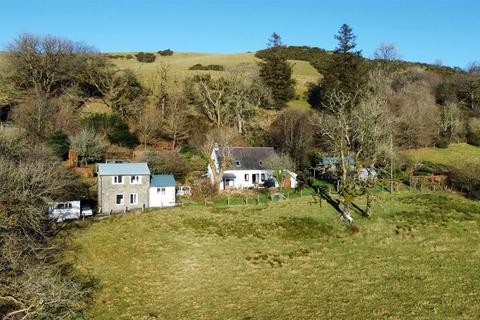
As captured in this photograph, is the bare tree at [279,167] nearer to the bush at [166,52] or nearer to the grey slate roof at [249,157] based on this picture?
the grey slate roof at [249,157]

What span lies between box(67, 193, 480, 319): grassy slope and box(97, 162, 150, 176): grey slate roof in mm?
5546

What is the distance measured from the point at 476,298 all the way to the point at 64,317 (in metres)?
20.5

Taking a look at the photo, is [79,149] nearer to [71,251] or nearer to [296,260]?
[71,251]

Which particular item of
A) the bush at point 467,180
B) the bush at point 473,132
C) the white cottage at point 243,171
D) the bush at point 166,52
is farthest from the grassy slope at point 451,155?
the bush at point 166,52

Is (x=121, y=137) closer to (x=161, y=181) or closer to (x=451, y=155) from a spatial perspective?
(x=161, y=181)

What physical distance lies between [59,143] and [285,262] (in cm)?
3814

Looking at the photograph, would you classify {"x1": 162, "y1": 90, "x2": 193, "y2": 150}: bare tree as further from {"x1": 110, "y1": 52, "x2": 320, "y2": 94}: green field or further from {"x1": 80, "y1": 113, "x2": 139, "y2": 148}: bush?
{"x1": 110, "y1": 52, "x2": 320, "y2": 94}: green field

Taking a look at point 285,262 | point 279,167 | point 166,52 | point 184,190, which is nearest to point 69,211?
point 184,190

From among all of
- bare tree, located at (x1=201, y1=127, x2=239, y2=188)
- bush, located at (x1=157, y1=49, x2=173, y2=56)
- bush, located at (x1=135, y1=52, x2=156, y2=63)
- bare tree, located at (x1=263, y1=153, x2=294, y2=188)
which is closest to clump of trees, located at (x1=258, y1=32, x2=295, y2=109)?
bare tree, located at (x1=201, y1=127, x2=239, y2=188)

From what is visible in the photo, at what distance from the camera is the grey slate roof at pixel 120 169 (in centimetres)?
4334

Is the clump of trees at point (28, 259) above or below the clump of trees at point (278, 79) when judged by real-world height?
below

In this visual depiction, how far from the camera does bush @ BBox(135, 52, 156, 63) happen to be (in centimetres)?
12619

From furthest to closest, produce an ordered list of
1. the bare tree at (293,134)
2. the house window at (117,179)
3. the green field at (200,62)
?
the green field at (200,62), the bare tree at (293,134), the house window at (117,179)

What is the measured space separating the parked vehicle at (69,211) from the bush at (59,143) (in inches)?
666
